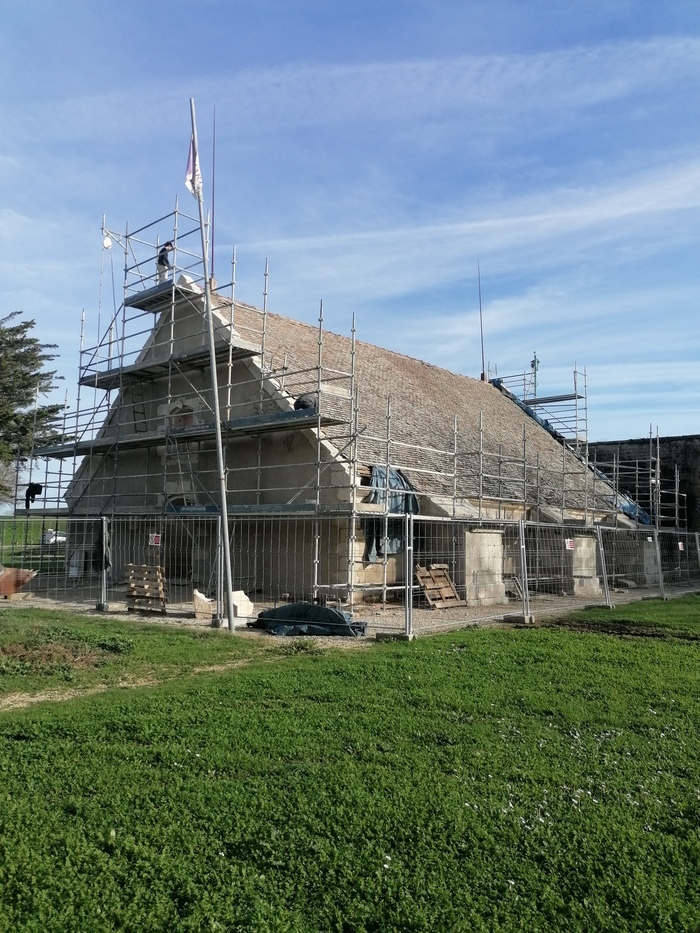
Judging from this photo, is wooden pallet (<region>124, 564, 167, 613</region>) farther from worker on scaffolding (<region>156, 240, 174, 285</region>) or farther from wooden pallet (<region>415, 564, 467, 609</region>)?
worker on scaffolding (<region>156, 240, 174, 285</region>)

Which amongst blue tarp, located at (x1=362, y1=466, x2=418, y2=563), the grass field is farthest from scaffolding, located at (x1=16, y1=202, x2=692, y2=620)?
the grass field

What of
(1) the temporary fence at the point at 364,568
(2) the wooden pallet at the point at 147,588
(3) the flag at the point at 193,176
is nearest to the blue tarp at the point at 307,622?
(1) the temporary fence at the point at 364,568

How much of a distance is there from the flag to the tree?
26.4 meters

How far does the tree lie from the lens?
127ft

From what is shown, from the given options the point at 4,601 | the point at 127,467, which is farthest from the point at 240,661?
the point at 127,467

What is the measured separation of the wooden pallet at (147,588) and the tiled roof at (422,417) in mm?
5501

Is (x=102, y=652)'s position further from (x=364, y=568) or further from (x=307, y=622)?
(x=364, y=568)

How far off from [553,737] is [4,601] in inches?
613

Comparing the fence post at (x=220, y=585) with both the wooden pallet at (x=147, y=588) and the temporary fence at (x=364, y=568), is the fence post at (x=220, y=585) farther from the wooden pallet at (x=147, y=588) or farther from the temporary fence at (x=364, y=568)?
the wooden pallet at (x=147, y=588)

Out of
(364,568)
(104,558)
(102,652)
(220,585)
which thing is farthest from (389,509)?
(102,652)

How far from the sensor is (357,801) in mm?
4824

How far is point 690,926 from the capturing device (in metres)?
3.45

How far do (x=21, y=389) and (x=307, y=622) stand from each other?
110 feet

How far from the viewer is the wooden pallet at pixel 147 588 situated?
16.2 meters
